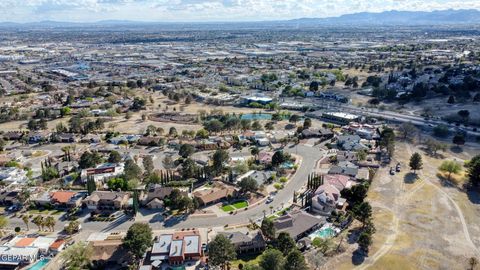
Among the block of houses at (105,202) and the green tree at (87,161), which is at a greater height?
the green tree at (87,161)

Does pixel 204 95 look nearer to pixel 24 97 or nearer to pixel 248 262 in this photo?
pixel 24 97

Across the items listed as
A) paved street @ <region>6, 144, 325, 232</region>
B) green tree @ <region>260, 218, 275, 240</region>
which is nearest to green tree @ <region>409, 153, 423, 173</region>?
paved street @ <region>6, 144, 325, 232</region>

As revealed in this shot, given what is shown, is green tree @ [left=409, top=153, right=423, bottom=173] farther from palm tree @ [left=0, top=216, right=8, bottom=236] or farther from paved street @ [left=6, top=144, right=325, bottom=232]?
palm tree @ [left=0, top=216, right=8, bottom=236]

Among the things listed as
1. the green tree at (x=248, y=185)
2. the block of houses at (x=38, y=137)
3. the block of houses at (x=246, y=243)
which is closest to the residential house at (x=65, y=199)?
the green tree at (x=248, y=185)

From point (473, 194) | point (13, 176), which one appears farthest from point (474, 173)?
point (13, 176)

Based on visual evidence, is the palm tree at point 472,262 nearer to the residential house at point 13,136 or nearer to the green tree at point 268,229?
the green tree at point 268,229

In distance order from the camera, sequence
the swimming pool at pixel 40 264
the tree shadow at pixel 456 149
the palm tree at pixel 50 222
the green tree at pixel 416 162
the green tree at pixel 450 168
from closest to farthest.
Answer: the swimming pool at pixel 40 264 < the palm tree at pixel 50 222 < the green tree at pixel 450 168 < the green tree at pixel 416 162 < the tree shadow at pixel 456 149

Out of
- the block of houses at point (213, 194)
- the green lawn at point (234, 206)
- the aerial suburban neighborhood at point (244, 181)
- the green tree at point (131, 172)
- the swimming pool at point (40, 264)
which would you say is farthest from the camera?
the green tree at point (131, 172)

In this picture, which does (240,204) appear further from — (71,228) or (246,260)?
(71,228)
